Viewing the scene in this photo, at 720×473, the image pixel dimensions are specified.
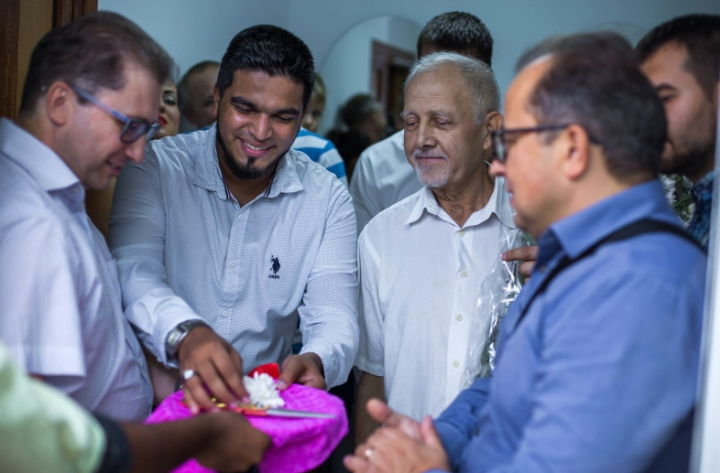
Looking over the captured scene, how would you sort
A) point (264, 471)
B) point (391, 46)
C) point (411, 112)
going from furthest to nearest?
point (391, 46) → point (411, 112) → point (264, 471)

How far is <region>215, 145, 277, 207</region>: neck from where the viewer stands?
273 centimetres

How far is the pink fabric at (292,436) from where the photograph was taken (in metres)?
1.73

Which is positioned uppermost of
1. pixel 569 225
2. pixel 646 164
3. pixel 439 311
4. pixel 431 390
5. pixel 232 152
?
pixel 646 164

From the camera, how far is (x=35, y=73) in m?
1.87

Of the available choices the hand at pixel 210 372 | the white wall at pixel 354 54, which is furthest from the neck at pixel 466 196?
the white wall at pixel 354 54

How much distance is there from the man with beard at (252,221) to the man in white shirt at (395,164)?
3.89 ft

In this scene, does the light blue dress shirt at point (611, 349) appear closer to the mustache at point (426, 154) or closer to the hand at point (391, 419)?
the hand at point (391, 419)

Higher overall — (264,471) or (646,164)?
(646,164)

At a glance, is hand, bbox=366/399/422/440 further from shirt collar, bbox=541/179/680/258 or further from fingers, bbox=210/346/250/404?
shirt collar, bbox=541/179/680/258

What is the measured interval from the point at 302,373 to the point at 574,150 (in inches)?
42.2

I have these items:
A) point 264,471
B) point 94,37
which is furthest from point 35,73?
point 264,471

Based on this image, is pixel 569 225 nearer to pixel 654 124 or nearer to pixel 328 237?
pixel 654 124

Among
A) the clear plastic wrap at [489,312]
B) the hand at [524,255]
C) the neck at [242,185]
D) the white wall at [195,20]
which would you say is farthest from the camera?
the white wall at [195,20]

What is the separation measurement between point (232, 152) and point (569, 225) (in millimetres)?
1494
